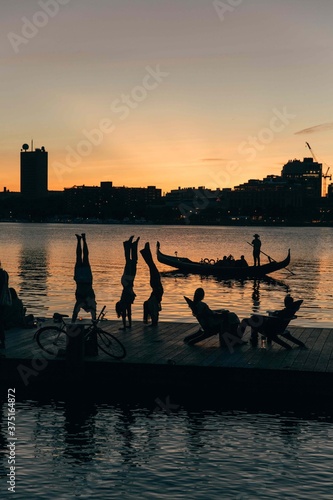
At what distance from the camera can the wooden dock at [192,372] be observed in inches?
741

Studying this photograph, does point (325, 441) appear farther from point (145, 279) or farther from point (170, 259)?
point (170, 259)

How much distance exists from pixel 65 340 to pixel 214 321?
163 inches

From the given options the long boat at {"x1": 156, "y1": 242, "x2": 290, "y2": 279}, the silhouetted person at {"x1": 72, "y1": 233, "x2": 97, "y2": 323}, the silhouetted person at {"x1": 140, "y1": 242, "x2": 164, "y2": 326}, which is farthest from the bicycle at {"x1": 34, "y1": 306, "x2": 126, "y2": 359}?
the long boat at {"x1": 156, "y1": 242, "x2": 290, "y2": 279}

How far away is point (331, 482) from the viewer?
45.6 ft

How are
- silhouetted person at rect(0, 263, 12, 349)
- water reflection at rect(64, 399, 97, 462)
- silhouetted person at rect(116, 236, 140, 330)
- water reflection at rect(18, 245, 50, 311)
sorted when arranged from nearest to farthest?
1. water reflection at rect(64, 399, 97, 462)
2. silhouetted person at rect(0, 263, 12, 349)
3. silhouetted person at rect(116, 236, 140, 330)
4. water reflection at rect(18, 245, 50, 311)

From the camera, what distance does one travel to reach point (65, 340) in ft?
70.6

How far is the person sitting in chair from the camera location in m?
21.0

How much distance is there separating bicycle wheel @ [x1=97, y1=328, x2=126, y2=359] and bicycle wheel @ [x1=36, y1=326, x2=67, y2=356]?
3.46 feet

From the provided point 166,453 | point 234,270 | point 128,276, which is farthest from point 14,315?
point 234,270

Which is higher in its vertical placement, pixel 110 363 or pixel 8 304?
pixel 8 304

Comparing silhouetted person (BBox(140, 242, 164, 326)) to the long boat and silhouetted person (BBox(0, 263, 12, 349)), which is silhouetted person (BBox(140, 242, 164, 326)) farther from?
the long boat

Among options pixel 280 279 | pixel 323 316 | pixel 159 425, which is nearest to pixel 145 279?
pixel 280 279

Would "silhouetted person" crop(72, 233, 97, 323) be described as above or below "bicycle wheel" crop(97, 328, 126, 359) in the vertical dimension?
above

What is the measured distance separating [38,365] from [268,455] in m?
7.14
